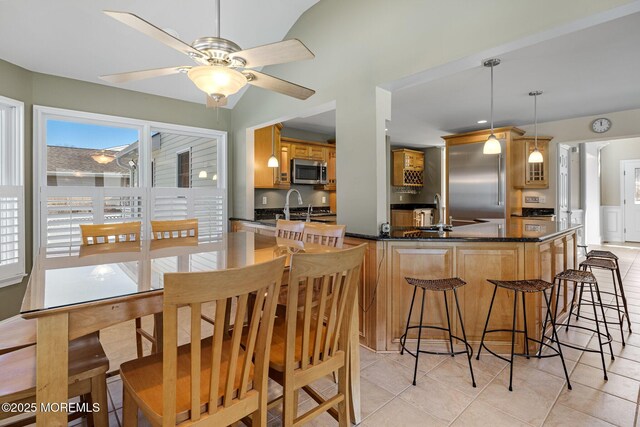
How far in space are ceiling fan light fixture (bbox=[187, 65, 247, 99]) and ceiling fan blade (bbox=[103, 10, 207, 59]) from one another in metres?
0.08

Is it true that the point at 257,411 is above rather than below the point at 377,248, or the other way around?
below

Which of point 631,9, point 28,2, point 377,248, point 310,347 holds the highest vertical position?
point 28,2

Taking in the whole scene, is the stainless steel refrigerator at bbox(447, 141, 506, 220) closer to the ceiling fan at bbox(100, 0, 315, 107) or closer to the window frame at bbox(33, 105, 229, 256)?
the window frame at bbox(33, 105, 229, 256)

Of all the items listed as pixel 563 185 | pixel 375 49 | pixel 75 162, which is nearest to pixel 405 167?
pixel 563 185

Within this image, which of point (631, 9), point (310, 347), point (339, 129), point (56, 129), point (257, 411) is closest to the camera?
point (257, 411)

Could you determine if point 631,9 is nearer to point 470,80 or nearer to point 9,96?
point 470,80

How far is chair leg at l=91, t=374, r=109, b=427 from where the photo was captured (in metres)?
1.30

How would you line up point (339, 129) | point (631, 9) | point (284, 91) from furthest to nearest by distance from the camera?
point (339, 129) → point (284, 91) → point (631, 9)

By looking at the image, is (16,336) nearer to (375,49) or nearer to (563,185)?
(375,49)

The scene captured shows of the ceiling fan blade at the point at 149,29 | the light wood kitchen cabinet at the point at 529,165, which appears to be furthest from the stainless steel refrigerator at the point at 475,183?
the ceiling fan blade at the point at 149,29

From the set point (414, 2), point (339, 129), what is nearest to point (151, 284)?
point (339, 129)

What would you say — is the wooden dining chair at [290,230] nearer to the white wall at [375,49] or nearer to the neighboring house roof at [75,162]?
the white wall at [375,49]

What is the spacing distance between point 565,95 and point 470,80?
1537mm

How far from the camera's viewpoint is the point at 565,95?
4215 mm
